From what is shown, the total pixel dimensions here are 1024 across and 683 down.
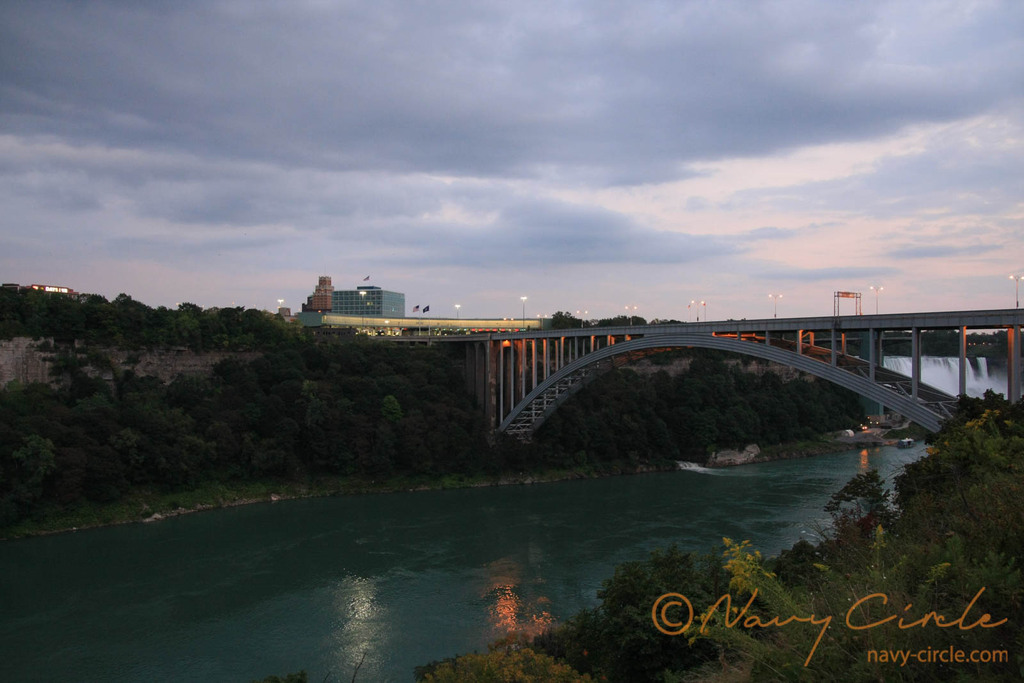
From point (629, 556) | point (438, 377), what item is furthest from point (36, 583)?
point (438, 377)

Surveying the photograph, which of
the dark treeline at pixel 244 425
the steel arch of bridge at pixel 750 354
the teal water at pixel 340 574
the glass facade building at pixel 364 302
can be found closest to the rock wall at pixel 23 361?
the dark treeline at pixel 244 425

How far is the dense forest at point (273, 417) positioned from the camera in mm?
24969

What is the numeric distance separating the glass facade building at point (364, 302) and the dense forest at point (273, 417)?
53130mm

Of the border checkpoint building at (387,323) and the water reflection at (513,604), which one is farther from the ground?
the border checkpoint building at (387,323)

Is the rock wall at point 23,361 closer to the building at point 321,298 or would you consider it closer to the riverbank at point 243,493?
the riverbank at point 243,493

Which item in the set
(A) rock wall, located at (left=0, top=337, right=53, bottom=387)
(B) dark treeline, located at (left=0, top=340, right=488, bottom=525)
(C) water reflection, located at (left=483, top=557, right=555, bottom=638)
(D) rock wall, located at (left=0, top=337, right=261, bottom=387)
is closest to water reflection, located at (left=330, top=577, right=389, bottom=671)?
(C) water reflection, located at (left=483, top=557, right=555, bottom=638)

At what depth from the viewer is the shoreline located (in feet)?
76.8

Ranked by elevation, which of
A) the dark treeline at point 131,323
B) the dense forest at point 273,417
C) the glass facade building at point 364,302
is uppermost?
the glass facade building at point 364,302

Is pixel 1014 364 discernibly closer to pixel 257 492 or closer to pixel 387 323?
pixel 257 492

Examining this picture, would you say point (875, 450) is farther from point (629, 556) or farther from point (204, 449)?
point (204, 449)

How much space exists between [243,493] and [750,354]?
21.5 metres

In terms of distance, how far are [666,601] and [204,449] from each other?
2370cm

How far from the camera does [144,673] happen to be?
531 inches

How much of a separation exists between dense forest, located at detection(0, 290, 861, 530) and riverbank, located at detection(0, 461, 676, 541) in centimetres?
27
